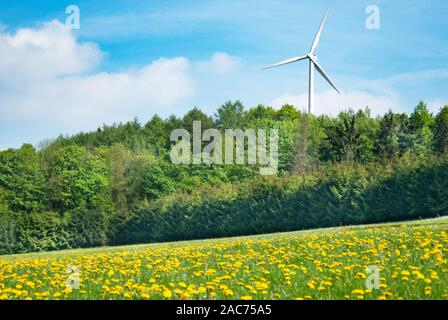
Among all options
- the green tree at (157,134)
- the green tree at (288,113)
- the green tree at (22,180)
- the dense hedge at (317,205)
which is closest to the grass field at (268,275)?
the dense hedge at (317,205)

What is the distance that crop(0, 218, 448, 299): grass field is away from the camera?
8.00 m

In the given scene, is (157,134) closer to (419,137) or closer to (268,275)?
(419,137)

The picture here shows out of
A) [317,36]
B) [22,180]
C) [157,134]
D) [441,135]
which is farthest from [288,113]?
[22,180]

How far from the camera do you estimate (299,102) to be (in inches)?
3039

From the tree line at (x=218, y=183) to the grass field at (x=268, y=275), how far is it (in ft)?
58.1

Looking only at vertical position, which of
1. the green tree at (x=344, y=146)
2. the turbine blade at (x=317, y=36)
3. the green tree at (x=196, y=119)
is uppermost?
the turbine blade at (x=317, y=36)

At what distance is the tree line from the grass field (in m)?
17.7

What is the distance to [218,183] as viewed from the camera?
54062 millimetres

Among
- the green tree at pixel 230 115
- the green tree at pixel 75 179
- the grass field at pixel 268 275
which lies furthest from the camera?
the green tree at pixel 230 115

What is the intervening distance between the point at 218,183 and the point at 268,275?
44456mm

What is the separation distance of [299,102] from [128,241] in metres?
43.2

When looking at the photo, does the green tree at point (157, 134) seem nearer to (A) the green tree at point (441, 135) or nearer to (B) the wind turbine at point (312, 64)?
(B) the wind turbine at point (312, 64)

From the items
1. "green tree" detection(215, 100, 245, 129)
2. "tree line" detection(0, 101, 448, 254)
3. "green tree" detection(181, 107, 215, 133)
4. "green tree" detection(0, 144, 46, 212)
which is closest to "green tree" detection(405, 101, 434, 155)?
"tree line" detection(0, 101, 448, 254)

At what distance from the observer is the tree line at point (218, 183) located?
31.1m
